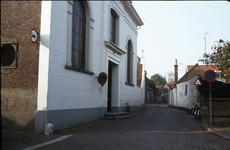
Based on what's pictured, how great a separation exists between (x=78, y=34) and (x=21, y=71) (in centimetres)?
418

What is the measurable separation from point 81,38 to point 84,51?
0.78 m

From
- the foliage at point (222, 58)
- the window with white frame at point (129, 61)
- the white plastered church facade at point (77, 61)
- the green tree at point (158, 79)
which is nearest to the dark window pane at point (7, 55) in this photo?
the white plastered church facade at point (77, 61)

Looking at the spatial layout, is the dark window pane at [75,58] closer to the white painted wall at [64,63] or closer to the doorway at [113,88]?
the white painted wall at [64,63]

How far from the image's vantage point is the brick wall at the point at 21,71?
29.4 ft

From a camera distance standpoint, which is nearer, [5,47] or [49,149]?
[49,149]

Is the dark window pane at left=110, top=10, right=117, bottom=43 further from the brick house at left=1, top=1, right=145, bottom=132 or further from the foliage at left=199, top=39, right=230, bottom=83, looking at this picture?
the foliage at left=199, top=39, right=230, bottom=83

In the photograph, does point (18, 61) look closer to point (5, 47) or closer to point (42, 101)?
point (5, 47)

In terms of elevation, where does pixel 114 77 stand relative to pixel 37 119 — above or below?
above

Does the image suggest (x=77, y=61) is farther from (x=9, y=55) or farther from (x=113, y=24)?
(x=113, y=24)

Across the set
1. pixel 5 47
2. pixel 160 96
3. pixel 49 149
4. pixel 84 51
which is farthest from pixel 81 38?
pixel 160 96

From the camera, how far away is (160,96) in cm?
7544

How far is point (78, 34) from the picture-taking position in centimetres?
1240

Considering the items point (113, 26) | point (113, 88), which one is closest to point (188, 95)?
point (113, 88)

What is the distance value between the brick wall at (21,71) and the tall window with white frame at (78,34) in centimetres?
280
